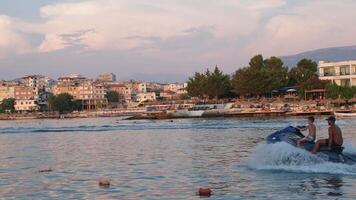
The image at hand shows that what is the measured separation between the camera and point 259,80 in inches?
5217

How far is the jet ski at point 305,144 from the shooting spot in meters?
22.0

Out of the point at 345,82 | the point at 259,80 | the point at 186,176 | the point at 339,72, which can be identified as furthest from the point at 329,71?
the point at 186,176

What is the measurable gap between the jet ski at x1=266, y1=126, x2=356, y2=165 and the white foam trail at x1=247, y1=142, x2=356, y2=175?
175 millimetres

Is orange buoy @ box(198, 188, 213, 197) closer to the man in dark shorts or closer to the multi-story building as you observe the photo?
the man in dark shorts

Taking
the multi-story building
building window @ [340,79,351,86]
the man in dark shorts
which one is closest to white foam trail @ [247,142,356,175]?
the man in dark shorts

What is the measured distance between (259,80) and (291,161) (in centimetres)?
11019

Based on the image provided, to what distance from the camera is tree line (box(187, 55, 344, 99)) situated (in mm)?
131375

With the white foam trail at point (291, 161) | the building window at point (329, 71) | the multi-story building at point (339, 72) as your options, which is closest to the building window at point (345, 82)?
the multi-story building at point (339, 72)

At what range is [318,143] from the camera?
22.2m

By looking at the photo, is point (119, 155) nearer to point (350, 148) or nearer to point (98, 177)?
point (98, 177)

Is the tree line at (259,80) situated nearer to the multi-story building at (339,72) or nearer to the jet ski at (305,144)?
the multi-story building at (339,72)

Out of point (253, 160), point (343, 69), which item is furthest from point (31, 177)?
point (343, 69)

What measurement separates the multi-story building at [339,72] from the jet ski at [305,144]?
108992mm

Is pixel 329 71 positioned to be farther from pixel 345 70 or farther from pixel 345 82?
pixel 345 82
